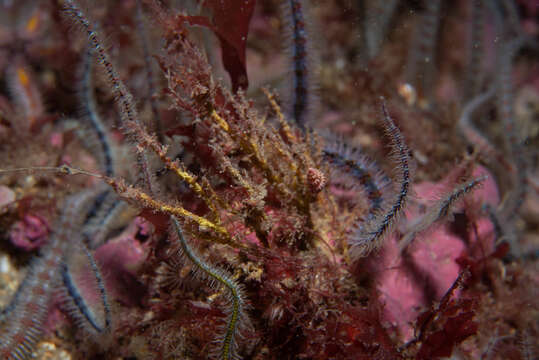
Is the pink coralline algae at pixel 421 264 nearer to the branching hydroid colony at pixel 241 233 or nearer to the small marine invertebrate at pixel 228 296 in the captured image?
the branching hydroid colony at pixel 241 233

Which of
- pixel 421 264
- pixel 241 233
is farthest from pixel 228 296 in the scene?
pixel 421 264

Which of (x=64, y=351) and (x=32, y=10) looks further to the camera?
(x=32, y=10)

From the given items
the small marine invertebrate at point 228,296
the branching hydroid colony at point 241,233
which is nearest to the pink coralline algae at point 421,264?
the branching hydroid colony at point 241,233

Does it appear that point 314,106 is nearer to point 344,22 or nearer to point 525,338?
point 525,338

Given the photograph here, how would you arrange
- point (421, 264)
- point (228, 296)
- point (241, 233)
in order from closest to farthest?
point (228, 296)
point (241, 233)
point (421, 264)

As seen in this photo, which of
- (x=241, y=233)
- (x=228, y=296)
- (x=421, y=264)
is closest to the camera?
(x=228, y=296)

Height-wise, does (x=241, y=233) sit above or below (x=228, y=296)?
above

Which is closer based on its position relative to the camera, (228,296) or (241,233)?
(228,296)

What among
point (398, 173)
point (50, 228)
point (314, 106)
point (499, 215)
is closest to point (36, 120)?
point (50, 228)

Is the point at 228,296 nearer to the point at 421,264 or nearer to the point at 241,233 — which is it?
the point at 241,233
